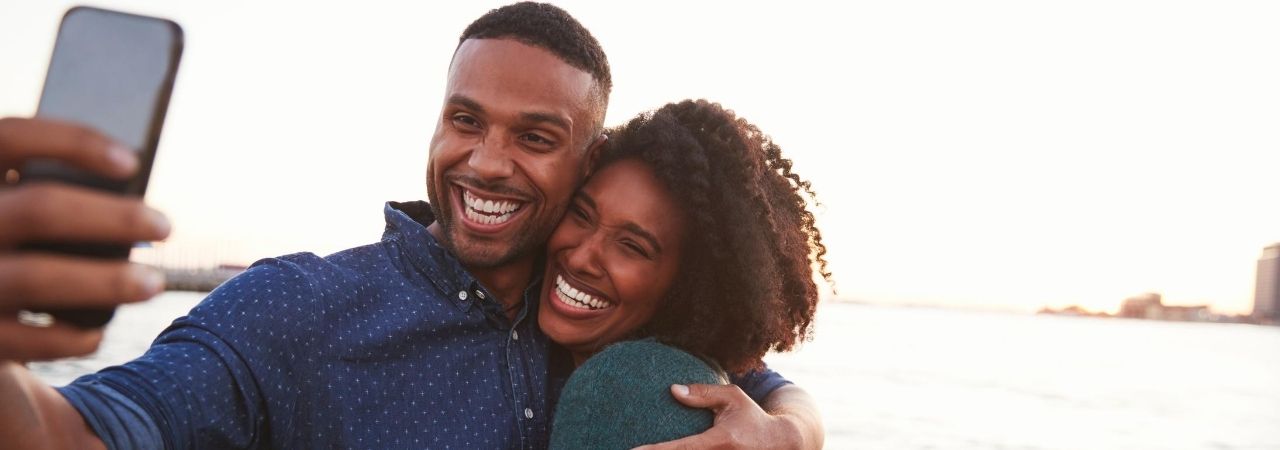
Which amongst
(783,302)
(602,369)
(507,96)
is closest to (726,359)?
(783,302)

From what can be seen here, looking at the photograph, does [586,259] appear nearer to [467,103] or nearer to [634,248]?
[634,248]

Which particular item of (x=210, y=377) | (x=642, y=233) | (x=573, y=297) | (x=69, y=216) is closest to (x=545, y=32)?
(x=642, y=233)

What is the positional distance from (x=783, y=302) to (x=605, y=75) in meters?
1.01

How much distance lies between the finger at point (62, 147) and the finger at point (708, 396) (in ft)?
5.88

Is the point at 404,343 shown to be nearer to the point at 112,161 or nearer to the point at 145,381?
the point at 145,381

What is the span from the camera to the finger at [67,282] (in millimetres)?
823

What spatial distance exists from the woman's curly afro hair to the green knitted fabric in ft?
2.01

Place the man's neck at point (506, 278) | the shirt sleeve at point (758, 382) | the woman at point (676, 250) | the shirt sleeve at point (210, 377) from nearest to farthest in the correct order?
1. the shirt sleeve at point (210, 377)
2. the man's neck at point (506, 278)
3. the woman at point (676, 250)
4. the shirt sleeve at point (758, 382)

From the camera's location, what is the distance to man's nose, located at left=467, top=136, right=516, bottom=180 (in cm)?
284

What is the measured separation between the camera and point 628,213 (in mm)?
3137

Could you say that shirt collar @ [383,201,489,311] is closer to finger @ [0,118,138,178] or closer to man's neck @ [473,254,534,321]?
man's neck @ [473,254,534,321]

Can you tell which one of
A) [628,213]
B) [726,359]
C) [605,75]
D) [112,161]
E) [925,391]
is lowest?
[925,391]

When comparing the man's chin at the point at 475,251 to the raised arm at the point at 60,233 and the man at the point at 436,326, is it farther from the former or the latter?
the raised arm at the point at 60,233

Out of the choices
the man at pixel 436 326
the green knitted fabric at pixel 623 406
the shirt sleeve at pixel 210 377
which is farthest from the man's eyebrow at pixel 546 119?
the shirt sleeve at pixel 210 377
